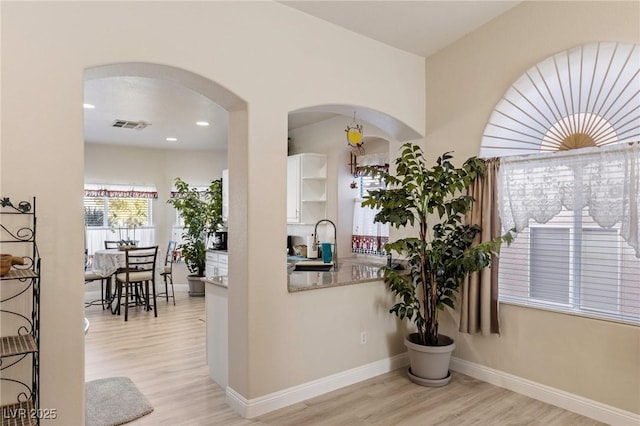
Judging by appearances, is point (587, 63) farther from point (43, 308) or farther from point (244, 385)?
point (43, 308)

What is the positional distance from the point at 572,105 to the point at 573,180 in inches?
24.5

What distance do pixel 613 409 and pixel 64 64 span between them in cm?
416

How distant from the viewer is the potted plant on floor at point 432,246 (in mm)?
3305

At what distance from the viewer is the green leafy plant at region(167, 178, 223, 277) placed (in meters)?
7.04

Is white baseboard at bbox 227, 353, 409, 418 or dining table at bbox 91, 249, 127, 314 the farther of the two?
dining table at bbox 91, 249, 127, 314

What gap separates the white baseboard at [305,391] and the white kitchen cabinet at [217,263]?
3243 millimetres

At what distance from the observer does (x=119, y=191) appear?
718cm

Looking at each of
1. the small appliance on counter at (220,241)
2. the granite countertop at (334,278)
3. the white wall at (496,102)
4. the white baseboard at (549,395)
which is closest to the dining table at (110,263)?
the small appliance on counter at (220,241)

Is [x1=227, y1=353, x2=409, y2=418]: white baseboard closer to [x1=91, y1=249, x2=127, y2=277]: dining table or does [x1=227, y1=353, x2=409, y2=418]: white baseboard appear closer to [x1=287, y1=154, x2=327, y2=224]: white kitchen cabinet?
[x1=287, y1=154, x2=327, y2=224]: white kitchen cabinet

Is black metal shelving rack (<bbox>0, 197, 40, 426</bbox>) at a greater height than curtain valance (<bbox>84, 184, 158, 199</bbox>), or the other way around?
curtain valance (<bbox>84, 184, 158, 199</bbox>)

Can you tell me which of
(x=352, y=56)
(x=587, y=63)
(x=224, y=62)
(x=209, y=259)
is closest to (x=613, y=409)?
(x=587, y=63)

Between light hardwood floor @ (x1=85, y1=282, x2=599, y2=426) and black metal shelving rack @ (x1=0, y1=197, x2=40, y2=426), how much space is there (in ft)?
3.09

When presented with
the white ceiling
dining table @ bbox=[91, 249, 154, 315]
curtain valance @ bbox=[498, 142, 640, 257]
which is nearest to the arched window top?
curtain valance @ bbox=[498, 142, 640, 257]

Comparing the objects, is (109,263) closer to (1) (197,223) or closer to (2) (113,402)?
(1) (197,223)
